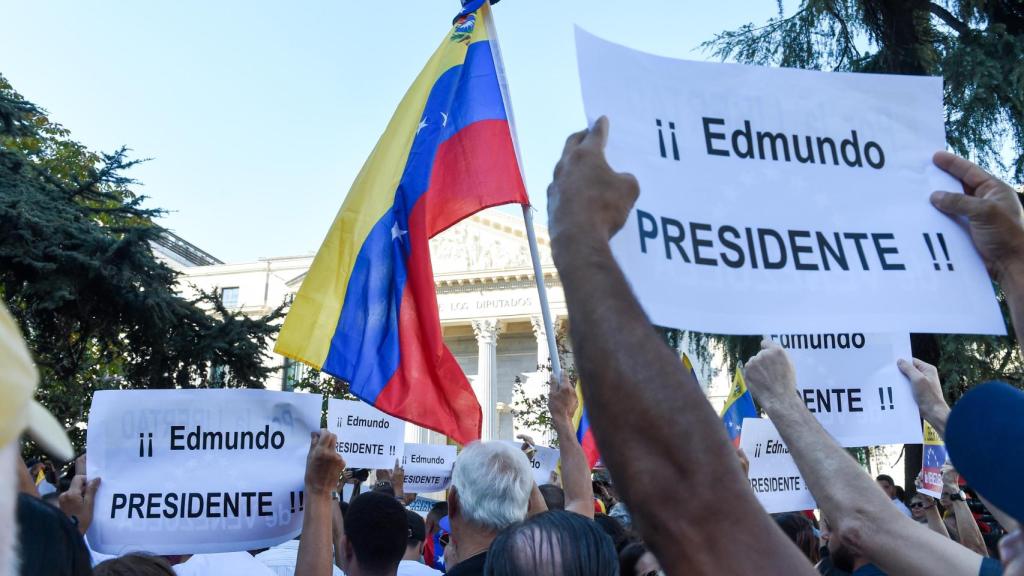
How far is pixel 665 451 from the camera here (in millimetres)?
1108

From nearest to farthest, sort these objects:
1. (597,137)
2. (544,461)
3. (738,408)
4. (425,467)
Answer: (597,137), (738,408), (544,461), (425,467)

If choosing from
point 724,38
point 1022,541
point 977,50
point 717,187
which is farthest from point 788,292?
point 724,38

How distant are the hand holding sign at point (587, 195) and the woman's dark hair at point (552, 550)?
900 millimetres

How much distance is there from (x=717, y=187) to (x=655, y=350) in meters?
1.50

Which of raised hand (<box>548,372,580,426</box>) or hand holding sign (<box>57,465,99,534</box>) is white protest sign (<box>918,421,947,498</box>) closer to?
raised hand (<box>548,372,580,426</box>)

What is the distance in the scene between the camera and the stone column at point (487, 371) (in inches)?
1724

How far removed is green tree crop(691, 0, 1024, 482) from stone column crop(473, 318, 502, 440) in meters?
32.5

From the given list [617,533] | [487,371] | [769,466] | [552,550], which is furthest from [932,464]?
[487,371]

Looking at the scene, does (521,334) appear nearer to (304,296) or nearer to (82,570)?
(304,296)

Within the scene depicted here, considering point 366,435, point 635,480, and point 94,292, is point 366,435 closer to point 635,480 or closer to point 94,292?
point 94,292

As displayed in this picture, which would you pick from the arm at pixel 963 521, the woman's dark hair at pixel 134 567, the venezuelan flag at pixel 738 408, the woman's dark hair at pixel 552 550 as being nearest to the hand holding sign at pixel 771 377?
the woman's dark hair at pixel 552 550

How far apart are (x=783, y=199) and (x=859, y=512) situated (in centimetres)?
97

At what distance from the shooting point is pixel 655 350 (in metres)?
1.14

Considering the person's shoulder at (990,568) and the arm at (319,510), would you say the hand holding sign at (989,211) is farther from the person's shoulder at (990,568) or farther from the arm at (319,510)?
the arm at (319,510)
